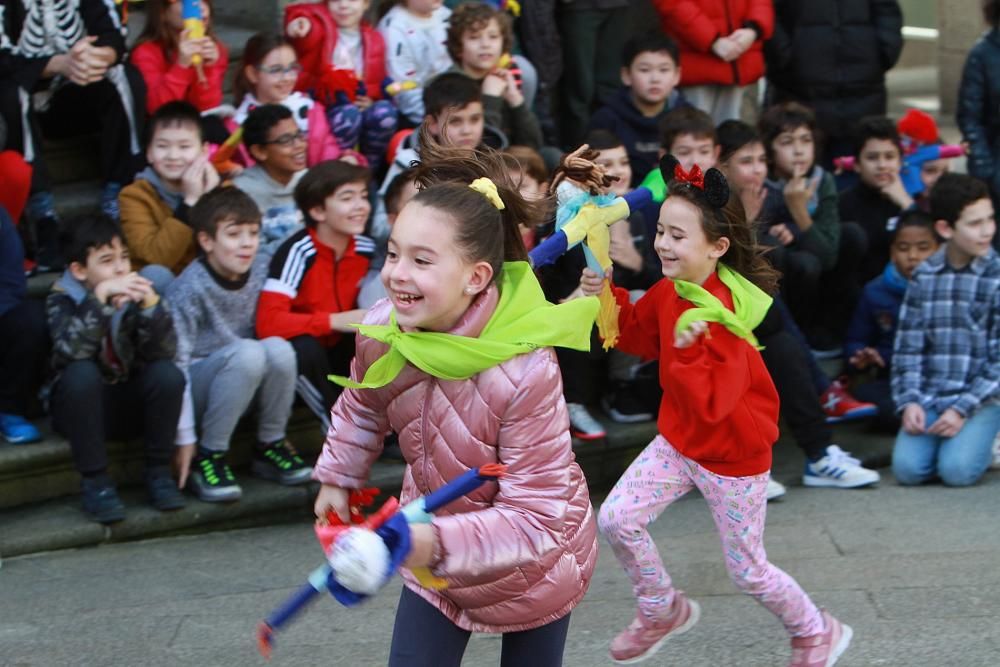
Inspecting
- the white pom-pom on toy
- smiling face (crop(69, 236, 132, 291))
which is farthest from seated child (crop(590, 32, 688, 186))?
the white pom-pom on toy

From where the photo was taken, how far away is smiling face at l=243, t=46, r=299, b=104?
6598 millimetres

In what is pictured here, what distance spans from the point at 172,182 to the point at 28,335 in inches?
41.0

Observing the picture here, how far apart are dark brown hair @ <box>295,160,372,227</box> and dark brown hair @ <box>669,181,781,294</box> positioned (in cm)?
211

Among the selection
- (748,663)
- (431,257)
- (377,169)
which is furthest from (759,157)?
(431,257)

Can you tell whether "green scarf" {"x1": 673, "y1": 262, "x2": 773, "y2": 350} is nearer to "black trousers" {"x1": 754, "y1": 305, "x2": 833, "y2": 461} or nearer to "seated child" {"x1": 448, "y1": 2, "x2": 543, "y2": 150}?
"black trousers" {"x1": 754, "y1": 305, "x2": 833, "y2": 461}

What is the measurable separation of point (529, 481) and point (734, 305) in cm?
138

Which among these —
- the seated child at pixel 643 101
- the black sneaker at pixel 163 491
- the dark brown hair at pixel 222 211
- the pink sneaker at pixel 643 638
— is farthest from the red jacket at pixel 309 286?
the pink sneaker at pixel 643 638

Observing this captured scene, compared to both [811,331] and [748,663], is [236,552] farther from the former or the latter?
[811,331]

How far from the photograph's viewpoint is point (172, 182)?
20.1ft

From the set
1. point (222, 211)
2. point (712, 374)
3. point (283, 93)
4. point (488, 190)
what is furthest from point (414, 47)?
point (488, 190)

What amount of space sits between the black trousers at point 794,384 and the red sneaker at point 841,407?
19.0 inches

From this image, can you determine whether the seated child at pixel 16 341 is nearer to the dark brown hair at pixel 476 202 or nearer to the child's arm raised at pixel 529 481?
the dark brown hair at pixel 476 202

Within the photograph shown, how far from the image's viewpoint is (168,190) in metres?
6.12

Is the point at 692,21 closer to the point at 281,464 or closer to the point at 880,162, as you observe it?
the point at 880,162
